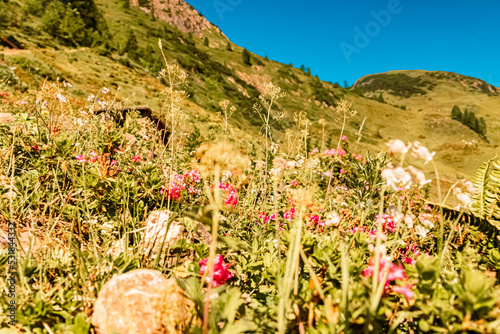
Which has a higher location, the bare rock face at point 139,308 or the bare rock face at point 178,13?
A: the bare rock face at point 178,13

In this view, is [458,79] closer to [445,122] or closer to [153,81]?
[445,122]

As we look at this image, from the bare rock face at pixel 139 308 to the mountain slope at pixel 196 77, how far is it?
1314mm

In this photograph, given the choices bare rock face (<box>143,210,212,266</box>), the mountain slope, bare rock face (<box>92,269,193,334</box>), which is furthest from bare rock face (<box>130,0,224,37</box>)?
bare rock face (<box>92,269,193,334</box>)

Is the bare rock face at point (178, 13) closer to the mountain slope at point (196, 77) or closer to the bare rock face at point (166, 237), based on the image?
the mountain slope at point (196, 77)

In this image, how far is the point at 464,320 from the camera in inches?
38.4

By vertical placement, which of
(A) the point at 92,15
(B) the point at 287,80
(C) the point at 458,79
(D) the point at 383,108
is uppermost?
(C) the point at 458,79

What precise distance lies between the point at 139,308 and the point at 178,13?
8209 centimetres

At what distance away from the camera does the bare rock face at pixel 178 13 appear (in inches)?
2621

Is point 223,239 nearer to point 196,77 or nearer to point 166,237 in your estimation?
point 166,237

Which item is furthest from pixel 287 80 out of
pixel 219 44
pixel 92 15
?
pixel 92 15

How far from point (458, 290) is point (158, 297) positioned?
1.22 m

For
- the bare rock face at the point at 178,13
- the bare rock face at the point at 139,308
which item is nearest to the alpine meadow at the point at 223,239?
the bare rock face at the point at 139,308

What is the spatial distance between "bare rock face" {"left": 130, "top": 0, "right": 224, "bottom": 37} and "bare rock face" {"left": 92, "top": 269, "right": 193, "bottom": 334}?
246ft

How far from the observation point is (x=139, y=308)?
4.09 ft
